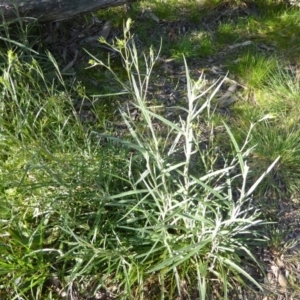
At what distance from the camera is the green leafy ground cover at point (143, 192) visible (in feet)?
6.98

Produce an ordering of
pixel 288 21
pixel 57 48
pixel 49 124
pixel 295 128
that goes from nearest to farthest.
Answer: pixel 49 124 < pixel 295 128 < pixel 57 48 < pixel 288 21

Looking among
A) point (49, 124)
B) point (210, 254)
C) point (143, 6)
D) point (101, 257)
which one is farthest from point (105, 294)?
point (143, 6)

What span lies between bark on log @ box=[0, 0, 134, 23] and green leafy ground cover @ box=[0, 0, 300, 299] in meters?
0.20

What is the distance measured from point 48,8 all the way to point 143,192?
1.74 meters

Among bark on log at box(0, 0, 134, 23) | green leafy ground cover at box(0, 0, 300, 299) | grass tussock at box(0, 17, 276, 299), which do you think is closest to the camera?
green leafy ground cover at box(0, 0, 300, 299)

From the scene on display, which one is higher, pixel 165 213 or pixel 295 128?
pixel 165 213

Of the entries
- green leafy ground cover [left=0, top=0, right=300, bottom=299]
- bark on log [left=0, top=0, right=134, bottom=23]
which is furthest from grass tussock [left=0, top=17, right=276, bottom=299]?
bark on log [left=0, top=0, right=134, bottom=23]

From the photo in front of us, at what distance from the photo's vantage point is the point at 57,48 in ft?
12.2

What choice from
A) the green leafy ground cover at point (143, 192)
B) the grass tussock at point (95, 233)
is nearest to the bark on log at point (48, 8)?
the green leafy ground cover at point (143, 192)

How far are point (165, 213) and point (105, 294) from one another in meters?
Answer: 0.62

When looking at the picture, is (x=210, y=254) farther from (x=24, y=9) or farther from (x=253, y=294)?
(x=24, y=9)

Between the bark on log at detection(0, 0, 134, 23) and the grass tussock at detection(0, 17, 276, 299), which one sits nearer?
the grass tussock at detection(0, 17, 276, 299)

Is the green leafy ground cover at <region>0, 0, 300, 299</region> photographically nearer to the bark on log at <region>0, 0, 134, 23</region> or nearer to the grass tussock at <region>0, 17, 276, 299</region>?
the grass tussock at <region>0, 17, 276, 299</region>

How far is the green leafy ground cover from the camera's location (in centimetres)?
213
